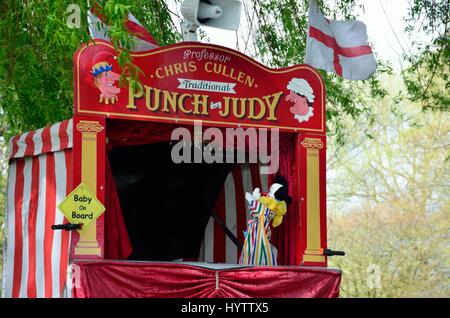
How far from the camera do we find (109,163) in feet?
35.0

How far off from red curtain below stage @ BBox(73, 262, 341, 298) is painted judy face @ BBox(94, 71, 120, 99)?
1675mm

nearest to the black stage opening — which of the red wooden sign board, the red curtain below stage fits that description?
the red wooden sign board

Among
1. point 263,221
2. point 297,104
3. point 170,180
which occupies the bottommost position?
point 263,221

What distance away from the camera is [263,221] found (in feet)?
34.9

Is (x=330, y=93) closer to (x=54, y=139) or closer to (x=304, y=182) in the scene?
(x=304, y=182)

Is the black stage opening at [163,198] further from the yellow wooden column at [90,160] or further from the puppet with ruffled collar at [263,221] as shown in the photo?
the yellow wooden column at [90,160]

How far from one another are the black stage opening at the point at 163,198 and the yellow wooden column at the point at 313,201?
1.30 metres

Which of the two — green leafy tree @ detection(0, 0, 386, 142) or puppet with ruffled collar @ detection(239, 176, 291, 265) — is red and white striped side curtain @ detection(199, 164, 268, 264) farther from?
green leafy tree @ detection(0, 0, 386, 142)

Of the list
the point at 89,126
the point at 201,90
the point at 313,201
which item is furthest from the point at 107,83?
the point at 313,201

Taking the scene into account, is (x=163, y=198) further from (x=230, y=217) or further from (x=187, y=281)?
(x=187, y=281)

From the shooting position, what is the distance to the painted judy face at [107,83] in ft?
32.2

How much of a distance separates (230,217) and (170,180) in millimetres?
961

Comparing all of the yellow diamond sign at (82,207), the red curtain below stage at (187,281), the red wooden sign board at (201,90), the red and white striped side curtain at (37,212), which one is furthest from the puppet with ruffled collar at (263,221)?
the red and white striped side curtain at (37,212)
